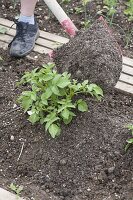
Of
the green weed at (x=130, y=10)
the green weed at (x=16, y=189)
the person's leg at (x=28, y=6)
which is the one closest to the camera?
the green weed at (x=16, y=189)

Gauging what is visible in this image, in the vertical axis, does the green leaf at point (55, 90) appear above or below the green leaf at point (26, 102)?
above

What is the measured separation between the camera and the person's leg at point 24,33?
359 cm

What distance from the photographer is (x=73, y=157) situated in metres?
2.76

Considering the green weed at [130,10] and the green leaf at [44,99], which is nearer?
the green leaf at [44,99]

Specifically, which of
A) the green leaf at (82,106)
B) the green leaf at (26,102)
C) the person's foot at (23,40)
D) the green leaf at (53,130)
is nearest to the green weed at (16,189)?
the green leaf at (53,130)

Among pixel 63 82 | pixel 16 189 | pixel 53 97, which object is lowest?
pixel 16 189

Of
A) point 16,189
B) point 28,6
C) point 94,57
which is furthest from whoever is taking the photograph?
point 28,6

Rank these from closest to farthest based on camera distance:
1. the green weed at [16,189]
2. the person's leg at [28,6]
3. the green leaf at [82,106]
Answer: the green weed at [16,189], the green leaf at [82,106], the person's leg at [28,6]

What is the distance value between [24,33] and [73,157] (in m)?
1.29

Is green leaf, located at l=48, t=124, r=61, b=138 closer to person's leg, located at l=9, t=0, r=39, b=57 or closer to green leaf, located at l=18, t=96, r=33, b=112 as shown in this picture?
green leaf, located at l=18, t=96, r=33, b=112

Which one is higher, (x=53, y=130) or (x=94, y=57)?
(x=94, y=57)

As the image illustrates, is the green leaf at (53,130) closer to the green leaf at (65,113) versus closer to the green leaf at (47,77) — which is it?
the green leaf at (65,113)

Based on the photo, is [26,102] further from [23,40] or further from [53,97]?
[23,40]

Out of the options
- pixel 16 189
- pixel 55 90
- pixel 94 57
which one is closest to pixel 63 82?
pixel 55 90
